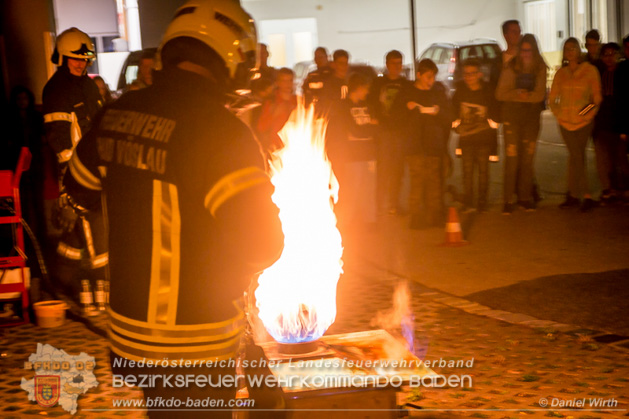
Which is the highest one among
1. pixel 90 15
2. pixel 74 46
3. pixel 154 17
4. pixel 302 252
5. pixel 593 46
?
pixel 90 15

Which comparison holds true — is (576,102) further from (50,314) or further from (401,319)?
(50,314)

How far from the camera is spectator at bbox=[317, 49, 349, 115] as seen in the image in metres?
11.1

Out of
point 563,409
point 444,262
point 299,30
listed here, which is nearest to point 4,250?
point 444,262

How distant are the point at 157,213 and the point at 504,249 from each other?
7.39 m

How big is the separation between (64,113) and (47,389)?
272cm

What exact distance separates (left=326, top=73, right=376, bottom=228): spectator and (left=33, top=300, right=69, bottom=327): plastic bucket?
14.5ft

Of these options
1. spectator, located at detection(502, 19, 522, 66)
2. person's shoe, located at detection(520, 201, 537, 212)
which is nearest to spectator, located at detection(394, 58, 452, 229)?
spectator, located at detection(502, 19, 522, 66)

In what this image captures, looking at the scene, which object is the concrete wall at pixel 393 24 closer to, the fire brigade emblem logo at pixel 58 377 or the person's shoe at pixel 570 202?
the person's shoe at pixel 570 202

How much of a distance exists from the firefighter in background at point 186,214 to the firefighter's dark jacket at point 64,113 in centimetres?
456

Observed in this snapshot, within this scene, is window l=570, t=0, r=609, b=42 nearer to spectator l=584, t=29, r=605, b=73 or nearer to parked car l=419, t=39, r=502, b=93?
parked car l=419, t=39, r=502, b=93

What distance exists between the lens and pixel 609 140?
12164 millimetres

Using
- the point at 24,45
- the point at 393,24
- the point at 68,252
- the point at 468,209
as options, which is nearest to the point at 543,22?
the point at 393,24

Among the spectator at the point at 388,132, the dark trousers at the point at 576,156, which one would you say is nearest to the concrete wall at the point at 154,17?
the spectator at the point at 388,132

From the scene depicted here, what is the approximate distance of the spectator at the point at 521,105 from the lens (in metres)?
→ 11.8
